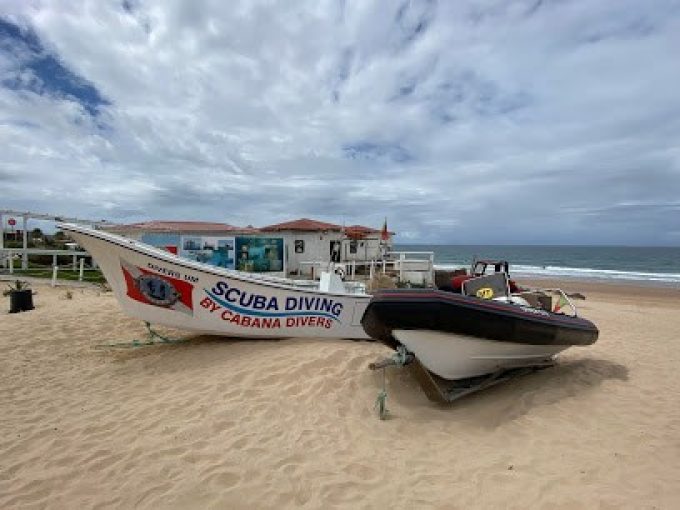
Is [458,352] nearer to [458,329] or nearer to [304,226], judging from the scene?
[458,329]

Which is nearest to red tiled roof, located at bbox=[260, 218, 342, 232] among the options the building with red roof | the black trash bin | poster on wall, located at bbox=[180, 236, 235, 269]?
the building with red roof

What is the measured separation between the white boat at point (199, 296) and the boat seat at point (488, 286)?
2.17 metres

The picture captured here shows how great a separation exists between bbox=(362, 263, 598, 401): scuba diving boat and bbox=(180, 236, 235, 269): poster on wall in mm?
8941

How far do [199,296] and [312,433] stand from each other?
3.41 metres

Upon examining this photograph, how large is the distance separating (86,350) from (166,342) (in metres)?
1.23

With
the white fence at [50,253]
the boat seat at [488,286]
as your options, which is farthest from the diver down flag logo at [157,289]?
the white fence at [50,253]

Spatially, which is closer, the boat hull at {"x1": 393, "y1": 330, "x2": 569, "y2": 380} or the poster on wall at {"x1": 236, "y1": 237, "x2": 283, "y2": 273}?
the boat hull at {"x1": 393, "y1": 330, "x2": 569, "y2": 380}

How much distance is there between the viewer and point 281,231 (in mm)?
18609

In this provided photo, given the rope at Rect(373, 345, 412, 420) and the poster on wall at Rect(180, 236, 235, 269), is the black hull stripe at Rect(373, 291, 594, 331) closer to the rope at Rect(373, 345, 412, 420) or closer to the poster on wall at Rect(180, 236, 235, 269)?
the rope at Rect(373, 345, 412, 420)

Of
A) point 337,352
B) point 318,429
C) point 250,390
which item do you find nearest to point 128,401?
point 250,390

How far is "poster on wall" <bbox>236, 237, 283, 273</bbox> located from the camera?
13570 millimetres

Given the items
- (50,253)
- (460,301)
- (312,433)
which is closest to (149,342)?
(312,433)

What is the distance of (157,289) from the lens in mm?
6742

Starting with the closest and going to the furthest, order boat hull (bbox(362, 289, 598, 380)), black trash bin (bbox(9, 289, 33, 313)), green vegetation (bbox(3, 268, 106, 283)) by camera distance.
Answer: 1. boat hull (bbox(362, 289, 598, 380))
2. black trash bin (bbox(9, 289, 33, 313))
3. green vegetation (bbox(3, 268, 106, 283))
